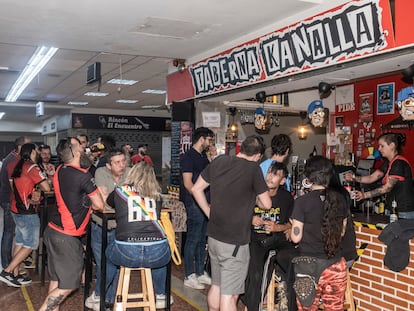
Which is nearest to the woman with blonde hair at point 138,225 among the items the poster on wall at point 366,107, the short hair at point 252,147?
the short hair at point 252,147

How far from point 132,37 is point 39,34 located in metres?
1.18

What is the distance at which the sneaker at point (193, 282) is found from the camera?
5.15 m

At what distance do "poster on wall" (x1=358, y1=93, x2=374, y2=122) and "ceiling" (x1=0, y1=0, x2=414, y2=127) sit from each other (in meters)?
2.22

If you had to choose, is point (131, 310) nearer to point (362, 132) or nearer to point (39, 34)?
point (39, 34)

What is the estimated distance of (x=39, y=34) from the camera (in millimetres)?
5871

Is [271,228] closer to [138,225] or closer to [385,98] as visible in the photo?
[138,225]

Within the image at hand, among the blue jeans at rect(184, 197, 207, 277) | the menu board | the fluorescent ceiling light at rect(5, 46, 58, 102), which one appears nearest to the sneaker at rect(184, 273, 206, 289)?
the blue jeans at rect(184, 197, 207, 277)

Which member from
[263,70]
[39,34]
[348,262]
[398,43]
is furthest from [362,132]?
[39,34]

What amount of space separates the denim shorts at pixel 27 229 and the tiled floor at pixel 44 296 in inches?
19.5

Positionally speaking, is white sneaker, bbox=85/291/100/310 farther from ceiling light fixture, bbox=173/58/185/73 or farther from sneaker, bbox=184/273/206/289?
ceiling light fixture, bbox=173/58/185/73

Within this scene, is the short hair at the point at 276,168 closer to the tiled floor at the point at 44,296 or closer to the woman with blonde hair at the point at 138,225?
the woman with blonde hair at the point at 138,225

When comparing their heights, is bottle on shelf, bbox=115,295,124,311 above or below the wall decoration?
below

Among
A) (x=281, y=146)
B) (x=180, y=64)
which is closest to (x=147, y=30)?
(x=180, y=64)

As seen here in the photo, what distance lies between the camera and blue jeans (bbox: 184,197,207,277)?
5.21 metres
